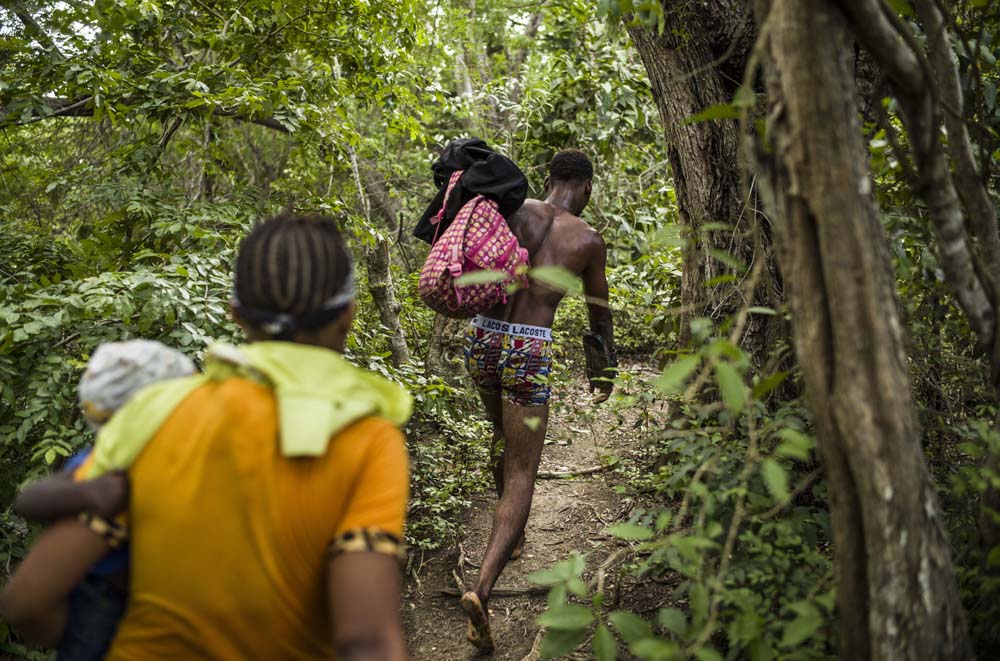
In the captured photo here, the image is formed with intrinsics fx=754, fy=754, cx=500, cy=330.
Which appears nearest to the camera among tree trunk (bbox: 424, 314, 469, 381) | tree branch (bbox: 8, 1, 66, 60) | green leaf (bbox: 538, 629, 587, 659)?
green leaf (bbox: 538, 629, 587, 659)

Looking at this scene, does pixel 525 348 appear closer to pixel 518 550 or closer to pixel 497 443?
pixel 497 443

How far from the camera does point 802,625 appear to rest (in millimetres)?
1788

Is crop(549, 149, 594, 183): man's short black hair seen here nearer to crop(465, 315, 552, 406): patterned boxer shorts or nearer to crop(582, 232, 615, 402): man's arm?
crop(582, 232, 615, 402): man's arm

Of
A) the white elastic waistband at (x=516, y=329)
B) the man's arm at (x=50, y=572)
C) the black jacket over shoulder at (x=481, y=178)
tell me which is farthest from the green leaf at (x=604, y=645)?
the black jacket over shoulder at (x=481, y=178)

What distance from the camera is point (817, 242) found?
166 cm

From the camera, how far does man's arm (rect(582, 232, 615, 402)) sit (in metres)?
3.78

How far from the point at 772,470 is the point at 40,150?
7586mm

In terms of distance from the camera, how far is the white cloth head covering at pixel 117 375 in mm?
1521

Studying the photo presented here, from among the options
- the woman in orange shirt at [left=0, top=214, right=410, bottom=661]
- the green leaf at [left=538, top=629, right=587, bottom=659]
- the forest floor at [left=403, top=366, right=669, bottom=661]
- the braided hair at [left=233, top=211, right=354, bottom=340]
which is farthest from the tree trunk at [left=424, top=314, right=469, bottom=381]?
the woman in orange shirt at [left=0, top=214, right=410, bottom=661]

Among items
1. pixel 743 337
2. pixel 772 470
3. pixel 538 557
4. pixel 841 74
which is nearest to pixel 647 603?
pixel 538 557

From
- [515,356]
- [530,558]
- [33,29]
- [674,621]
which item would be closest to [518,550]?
[530,558]

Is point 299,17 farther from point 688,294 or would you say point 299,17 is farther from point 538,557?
point 538,557

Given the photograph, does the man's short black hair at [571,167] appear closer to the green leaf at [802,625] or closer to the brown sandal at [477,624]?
the brown sandal at [477,624]

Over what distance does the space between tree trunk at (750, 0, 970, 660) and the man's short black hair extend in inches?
85.2
